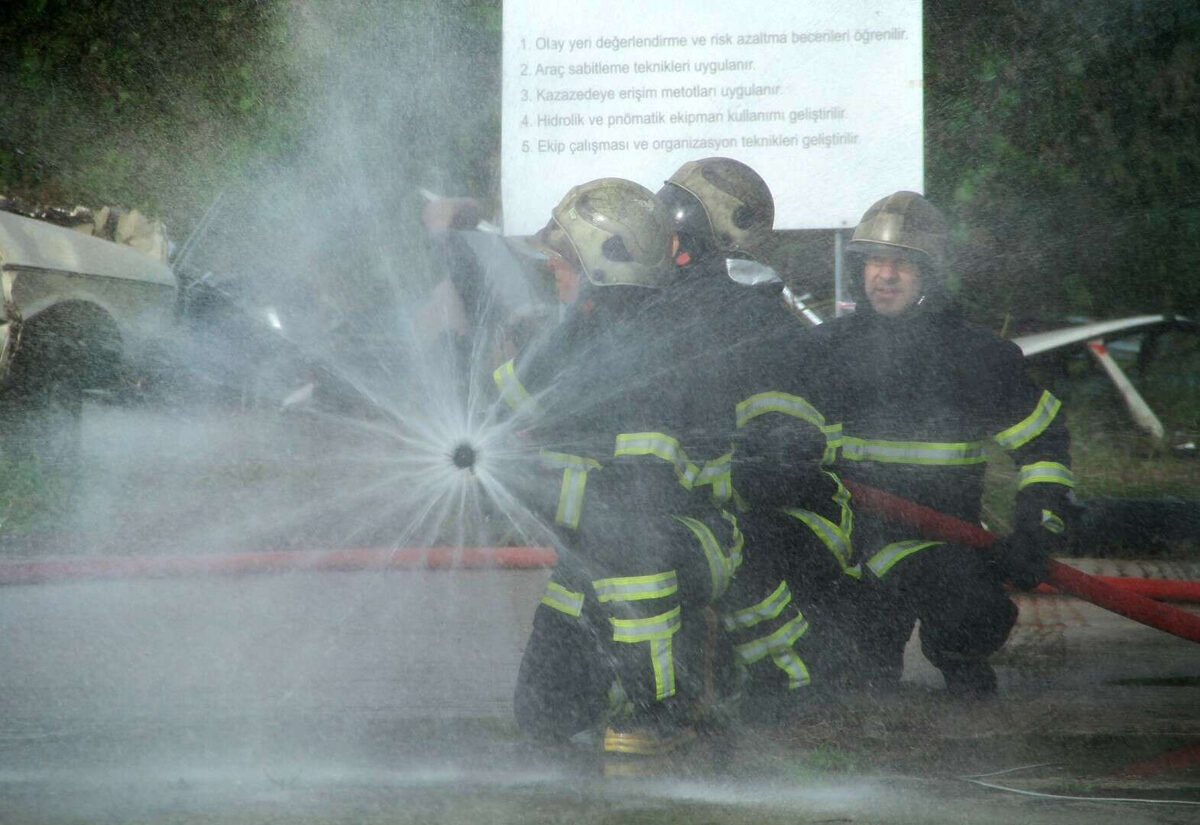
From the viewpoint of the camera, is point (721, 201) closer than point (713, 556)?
No

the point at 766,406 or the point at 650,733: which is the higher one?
the point at 766,406

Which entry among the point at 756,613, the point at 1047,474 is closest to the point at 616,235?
the point at 756,613

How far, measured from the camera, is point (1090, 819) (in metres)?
2.88

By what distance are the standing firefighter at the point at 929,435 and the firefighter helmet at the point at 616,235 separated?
0.66 m

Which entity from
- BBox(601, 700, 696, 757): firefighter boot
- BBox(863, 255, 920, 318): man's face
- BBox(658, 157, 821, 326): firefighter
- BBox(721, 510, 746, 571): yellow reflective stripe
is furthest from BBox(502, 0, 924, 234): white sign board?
BBox(601, 700, 696, 757): firefighter boot

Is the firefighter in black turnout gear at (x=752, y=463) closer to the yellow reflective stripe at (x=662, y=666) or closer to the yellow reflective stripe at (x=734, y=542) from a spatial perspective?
the yellow reflective stripe at (x=734, y=542)

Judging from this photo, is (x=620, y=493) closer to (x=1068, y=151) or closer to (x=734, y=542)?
(x=734, y=542)

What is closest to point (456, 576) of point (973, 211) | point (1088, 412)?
point (973, 211)

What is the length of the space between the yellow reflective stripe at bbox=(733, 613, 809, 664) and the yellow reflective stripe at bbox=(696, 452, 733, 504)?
422mm

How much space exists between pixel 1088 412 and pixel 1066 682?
598 centimetres

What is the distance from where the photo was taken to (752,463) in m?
3.50

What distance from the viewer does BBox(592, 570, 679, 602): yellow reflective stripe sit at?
3.14 metres

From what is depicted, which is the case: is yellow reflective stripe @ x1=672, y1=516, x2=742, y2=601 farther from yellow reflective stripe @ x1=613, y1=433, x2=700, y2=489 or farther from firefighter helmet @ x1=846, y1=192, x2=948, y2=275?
firefighter helmet @ x1=846, y1=192, x2=948, y2=275

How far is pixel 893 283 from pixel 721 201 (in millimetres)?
585
